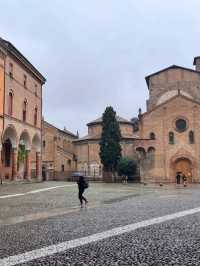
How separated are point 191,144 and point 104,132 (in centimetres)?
1086

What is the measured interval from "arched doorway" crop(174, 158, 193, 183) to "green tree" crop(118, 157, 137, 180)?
5138 millimetres

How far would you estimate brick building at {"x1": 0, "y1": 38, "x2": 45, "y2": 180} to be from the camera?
30156 mm

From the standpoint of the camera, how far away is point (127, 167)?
43.9 meters

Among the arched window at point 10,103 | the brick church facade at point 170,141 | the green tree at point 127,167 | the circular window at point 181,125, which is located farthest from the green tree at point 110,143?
the arched window at point 10,103

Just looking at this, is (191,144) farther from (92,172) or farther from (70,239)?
(70,239)

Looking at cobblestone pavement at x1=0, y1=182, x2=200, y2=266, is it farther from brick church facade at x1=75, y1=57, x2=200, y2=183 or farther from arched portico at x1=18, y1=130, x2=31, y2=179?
brick church facade at x1=75, y1=57, x2=200, y2=183

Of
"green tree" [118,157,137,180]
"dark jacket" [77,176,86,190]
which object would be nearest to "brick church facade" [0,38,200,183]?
"green tree" [118,157,137,180]

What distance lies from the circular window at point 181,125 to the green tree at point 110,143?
755 cm

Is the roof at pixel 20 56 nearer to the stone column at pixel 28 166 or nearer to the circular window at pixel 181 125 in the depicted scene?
the stone column at pixel 28 166

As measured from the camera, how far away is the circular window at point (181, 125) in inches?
1768

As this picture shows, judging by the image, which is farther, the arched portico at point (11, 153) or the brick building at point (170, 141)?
the brick building at point (170, 141)

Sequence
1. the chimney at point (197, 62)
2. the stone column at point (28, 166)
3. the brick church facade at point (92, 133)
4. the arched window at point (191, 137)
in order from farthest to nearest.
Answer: the chimney at point (197, 62), the arched window at point (191, 137), the stone column at point (28, 166), the brick church facade at point (92, 133)

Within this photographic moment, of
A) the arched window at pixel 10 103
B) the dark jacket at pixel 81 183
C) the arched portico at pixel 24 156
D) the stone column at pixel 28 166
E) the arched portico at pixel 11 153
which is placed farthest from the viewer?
the stone column at pixel 28 166

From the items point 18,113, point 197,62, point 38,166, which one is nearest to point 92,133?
point 38,166
